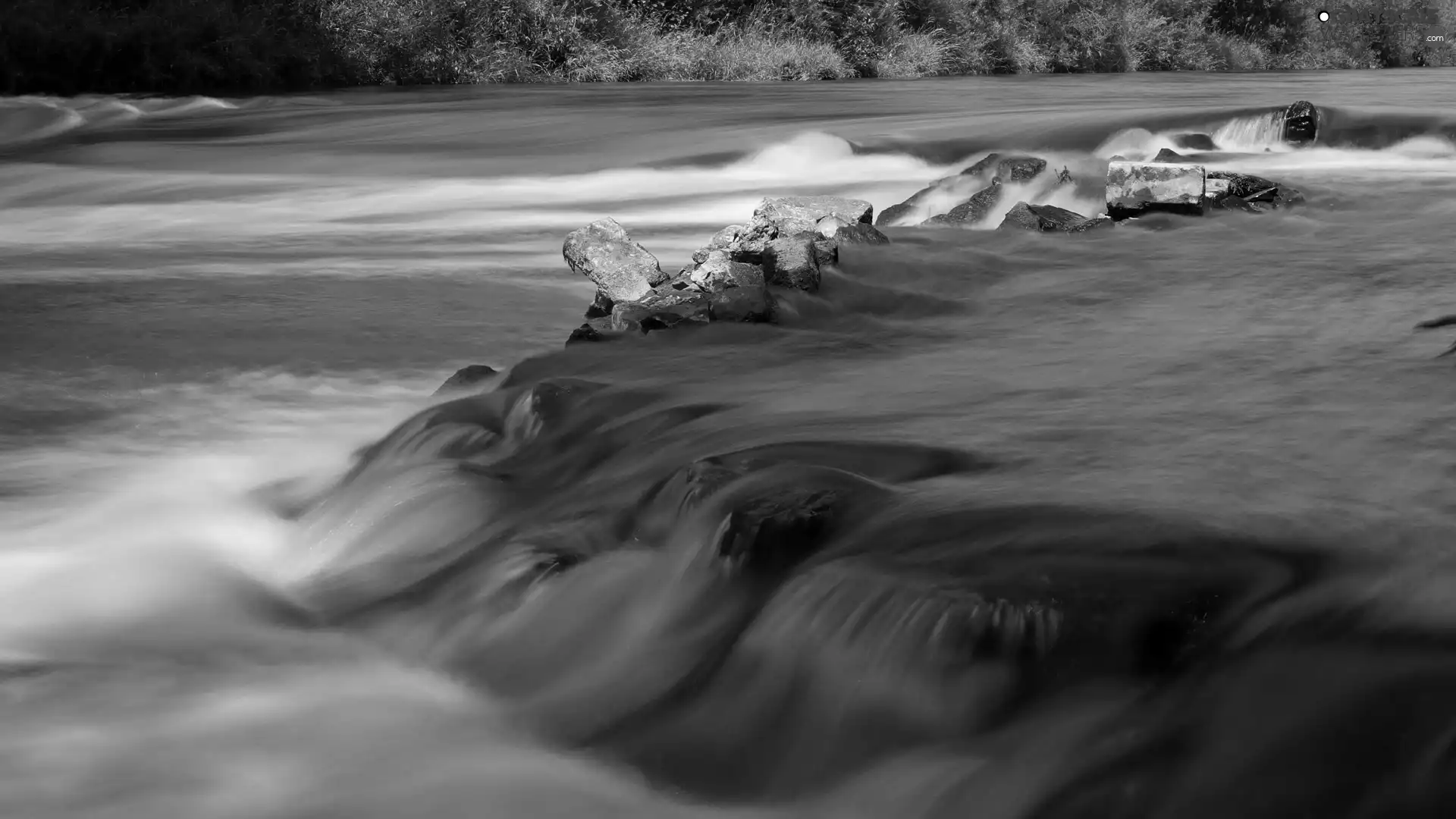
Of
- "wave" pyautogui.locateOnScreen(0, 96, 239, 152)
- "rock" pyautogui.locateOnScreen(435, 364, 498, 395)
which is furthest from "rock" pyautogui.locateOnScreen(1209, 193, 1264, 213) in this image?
"wave" pyautogui.locateOnScreen(0, 96, 239, 152)

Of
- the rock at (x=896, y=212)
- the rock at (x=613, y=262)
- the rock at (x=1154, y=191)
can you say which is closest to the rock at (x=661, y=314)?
the rock at (x=613, y=262)

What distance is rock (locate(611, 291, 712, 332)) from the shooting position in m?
5.09

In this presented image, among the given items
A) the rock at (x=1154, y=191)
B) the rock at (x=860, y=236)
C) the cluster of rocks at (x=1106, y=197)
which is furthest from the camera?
the rock at (x=1154, y=191)

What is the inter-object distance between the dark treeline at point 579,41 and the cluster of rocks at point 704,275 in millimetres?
15590

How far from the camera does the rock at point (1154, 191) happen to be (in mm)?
7477

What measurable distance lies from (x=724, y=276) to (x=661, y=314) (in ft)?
1.36

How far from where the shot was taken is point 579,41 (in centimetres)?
2350

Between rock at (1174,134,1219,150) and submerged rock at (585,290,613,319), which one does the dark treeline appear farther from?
submerged rock at (585,290,613,319)

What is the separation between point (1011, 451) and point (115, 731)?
209 cm

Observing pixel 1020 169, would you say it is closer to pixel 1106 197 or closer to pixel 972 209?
pixel 1106 197

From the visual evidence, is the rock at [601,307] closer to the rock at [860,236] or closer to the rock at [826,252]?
the rock at [826,252]

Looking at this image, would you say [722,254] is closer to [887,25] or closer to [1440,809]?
[1440,809]

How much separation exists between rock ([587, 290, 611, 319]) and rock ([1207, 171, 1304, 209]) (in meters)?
3.92

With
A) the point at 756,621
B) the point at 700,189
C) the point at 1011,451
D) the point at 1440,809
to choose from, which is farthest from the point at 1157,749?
the point at 700,189
